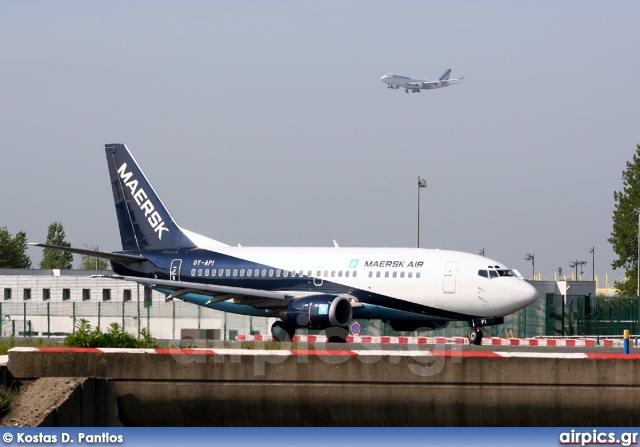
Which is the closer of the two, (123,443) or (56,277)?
(123,443)

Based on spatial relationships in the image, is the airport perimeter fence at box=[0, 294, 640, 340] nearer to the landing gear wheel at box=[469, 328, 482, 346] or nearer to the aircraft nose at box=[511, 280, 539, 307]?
the landing gear wheel at box=[469, 328, 482, 346]

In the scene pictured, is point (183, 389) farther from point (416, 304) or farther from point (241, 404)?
point (416, 304)

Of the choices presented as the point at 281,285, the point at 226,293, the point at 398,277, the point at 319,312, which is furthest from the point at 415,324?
the point at 226,293

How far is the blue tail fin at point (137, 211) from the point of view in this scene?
4256cm

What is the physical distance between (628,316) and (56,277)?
30.5 metres

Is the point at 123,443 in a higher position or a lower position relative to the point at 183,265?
lower

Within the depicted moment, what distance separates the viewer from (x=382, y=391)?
17.0 m

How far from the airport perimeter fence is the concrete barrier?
87.6ft

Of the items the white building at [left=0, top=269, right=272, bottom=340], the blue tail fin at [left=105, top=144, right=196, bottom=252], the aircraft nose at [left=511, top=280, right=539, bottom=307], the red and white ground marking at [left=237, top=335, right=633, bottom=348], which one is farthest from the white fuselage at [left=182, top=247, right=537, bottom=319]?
the white building at [left=0, top=269, right=272, bottom=340]

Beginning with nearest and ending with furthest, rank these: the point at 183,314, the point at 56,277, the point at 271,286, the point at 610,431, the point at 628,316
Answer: the point at 610,431 → the point at 271,286 → the point at 183,314 → the point at 628,316 → the point at 56,277

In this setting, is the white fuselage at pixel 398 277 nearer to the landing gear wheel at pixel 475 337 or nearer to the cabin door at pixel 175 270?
the landing gear wheel at pixel 475 337

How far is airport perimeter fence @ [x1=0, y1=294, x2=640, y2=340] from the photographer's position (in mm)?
45531

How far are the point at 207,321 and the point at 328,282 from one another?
9.62 meters

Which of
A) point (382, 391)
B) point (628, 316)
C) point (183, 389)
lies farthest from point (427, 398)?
point (628, 316)
